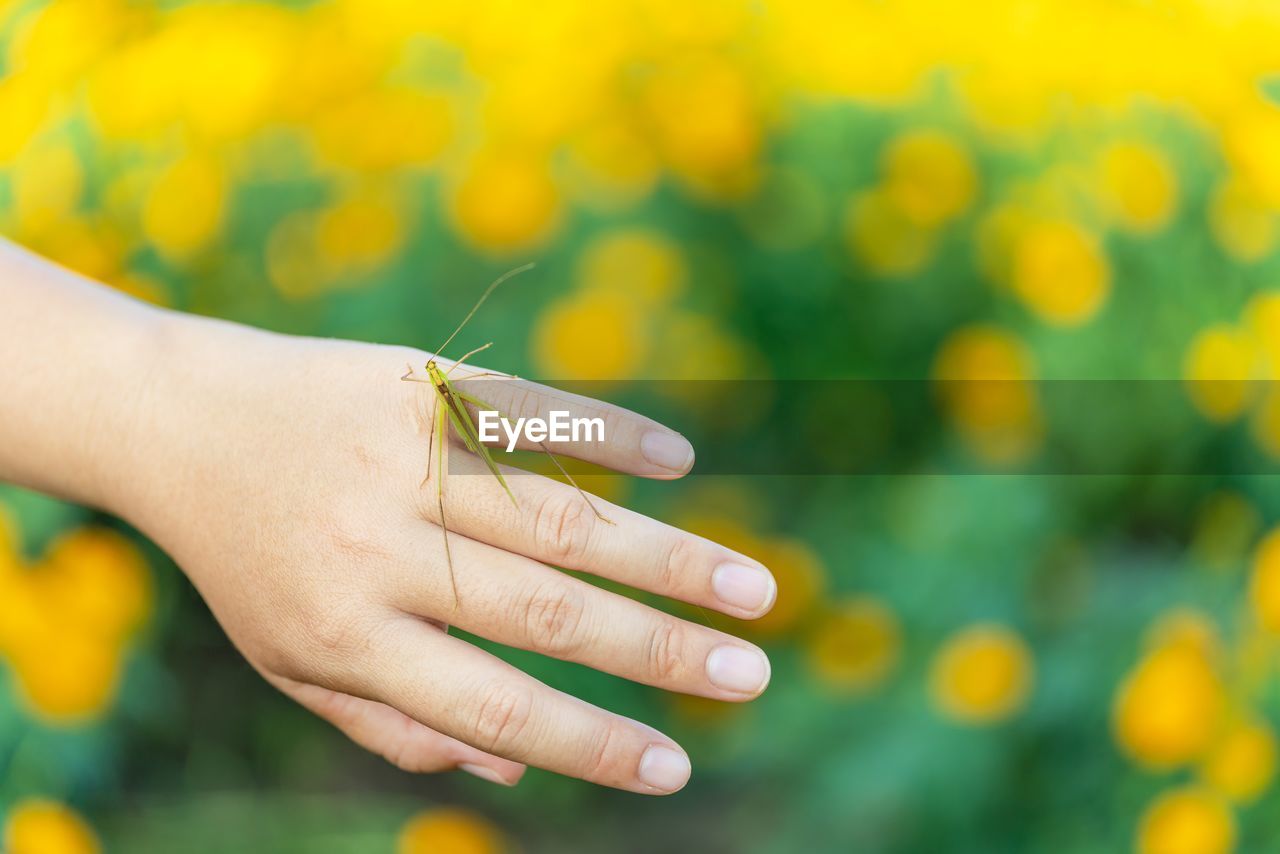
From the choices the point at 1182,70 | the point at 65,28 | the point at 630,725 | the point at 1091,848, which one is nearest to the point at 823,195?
the point at 1182,70

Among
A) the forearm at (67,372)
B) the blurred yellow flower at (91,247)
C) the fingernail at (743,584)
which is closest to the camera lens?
the fingernail at (743,584)

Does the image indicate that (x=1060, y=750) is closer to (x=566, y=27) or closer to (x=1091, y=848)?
(x=1091, y=848)

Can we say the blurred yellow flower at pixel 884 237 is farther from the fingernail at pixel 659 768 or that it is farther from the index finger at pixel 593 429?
the fingernail at pixel 659 768

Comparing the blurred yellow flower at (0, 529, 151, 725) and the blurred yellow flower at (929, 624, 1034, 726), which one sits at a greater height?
the blurred yellow flower at (929, 624, 1034, 726)

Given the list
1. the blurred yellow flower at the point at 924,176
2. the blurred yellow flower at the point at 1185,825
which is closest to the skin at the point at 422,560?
the blurred yellow flower at the point at 924,176

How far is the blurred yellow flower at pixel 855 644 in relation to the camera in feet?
3.30

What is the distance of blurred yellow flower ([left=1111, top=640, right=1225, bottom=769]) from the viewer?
101 centimetres

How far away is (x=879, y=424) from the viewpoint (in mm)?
999

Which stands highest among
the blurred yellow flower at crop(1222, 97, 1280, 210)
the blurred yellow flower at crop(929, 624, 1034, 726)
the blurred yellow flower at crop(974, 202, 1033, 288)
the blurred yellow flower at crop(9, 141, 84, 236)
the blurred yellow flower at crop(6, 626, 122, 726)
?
the blurred yellow flower at crop(1222, 97, 1280, 210)

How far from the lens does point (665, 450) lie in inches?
33.9

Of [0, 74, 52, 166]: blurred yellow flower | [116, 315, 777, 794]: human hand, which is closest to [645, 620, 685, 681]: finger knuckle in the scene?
[116, 315, 777, 794]: human hand

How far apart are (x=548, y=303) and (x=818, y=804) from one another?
49 centimetres

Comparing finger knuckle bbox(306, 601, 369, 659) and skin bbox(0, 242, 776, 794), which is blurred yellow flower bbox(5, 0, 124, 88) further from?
finger knuckle bbox(306, 601, 369, 659)

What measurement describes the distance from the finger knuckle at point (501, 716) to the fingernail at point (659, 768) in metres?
0.09
